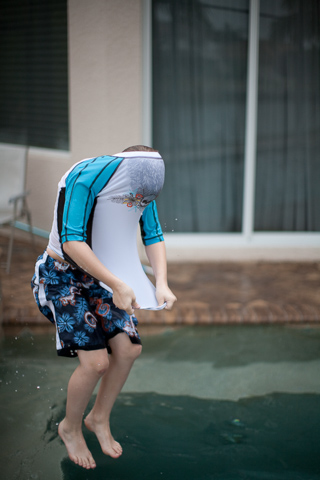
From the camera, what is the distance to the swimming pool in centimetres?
272

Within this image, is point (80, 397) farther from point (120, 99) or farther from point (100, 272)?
point (120, 99)

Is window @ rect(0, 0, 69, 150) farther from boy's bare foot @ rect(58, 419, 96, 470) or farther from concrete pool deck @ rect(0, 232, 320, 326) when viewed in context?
boy's bare foot @ rect(58, 419, 96, 470)

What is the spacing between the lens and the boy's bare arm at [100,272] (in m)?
2.20

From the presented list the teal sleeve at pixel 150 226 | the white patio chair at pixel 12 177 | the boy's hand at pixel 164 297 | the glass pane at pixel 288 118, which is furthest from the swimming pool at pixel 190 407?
the glass pane at pixel 288 118

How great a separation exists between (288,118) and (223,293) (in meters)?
2.17

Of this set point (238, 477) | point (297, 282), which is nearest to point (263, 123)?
Answer: point (297, 282)

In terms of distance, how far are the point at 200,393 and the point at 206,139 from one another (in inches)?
127

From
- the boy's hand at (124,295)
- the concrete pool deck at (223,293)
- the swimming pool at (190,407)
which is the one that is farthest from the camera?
the concrete pool deck at (223,293)

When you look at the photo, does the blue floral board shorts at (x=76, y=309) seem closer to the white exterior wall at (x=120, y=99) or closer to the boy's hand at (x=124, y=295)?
the boy's hand at (x=124, y=295)

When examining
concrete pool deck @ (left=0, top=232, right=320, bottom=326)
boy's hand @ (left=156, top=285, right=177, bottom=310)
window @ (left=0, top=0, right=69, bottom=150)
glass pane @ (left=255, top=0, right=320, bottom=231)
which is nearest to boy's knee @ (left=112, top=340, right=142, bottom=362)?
boy's hand @ (left=156, top=285, right=177, bottom=310)

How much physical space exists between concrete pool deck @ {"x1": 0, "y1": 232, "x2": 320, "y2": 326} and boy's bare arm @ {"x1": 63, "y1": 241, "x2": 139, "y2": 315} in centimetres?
222

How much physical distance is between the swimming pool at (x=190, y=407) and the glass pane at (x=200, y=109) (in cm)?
206

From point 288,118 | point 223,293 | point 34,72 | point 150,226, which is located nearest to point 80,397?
point 150,226

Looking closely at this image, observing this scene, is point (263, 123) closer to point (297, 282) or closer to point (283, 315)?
point (297, 282)
